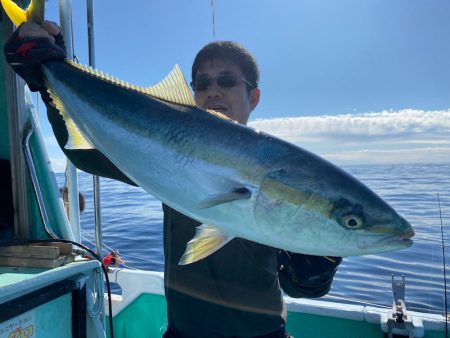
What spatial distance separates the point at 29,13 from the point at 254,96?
5.53ft

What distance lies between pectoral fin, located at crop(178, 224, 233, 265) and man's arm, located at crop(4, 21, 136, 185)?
3.21ft

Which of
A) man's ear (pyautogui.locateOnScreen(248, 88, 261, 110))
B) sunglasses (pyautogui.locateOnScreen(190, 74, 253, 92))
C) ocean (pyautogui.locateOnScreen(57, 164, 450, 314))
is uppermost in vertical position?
sunglasses (pyautogui.locateOnScreen(190, 74, 253, 92))

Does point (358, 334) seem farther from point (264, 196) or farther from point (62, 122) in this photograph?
point (62, 122)

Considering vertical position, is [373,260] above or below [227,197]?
below

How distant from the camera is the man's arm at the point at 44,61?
240cm

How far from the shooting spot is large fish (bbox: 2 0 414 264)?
1.56 metres

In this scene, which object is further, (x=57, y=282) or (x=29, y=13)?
(x=57, y=282)

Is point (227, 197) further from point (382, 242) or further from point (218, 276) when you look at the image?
point (218, 276)

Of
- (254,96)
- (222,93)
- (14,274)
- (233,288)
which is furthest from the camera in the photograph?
(254,96)

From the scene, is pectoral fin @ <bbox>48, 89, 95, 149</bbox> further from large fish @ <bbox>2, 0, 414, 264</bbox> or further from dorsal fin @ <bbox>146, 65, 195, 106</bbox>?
dorsal fin @ <bbox>146, 65, 195, 106</bbox>

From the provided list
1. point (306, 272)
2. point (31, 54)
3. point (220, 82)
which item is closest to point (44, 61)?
point (31, 54)

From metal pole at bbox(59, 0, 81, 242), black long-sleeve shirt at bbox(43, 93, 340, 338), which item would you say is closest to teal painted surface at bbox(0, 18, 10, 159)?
metal pole at bbox(59, 0, 81, 242)

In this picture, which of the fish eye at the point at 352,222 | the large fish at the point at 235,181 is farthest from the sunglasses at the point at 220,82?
the fish eye at the point at 352,222

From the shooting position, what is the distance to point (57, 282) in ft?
8.88
